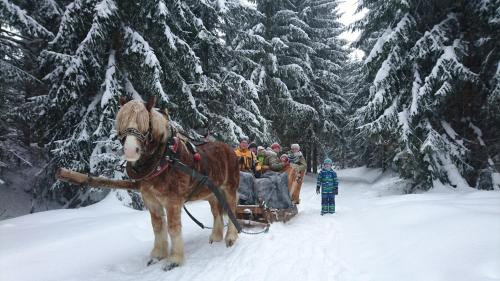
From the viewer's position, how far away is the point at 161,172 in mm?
4762

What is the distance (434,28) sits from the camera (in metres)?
12.2

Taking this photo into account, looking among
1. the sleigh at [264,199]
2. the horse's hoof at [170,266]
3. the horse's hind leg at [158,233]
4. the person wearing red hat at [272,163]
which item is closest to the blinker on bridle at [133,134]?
the horse's hind leg at [158,233]

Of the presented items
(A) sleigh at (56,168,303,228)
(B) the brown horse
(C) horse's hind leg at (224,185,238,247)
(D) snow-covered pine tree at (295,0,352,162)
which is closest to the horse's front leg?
(B) the brown horse

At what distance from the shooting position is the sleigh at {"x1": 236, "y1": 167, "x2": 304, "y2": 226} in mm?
7723

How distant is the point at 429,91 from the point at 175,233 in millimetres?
10127

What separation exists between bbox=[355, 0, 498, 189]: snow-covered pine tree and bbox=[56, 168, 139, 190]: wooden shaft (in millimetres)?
9516

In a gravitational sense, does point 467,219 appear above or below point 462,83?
below

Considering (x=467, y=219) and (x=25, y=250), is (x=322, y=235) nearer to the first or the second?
(x=467, y=219)

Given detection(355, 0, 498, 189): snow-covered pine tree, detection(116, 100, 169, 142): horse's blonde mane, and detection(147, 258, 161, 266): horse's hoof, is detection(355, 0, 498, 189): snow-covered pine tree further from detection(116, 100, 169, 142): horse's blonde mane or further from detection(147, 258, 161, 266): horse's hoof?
detection(116, 100, 169, 142): horse's blonde mane

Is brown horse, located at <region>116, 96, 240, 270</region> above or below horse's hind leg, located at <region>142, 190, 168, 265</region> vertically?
above

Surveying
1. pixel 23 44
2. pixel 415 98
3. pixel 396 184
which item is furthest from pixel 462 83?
pixel 23 44

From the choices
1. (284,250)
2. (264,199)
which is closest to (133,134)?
(284,250)

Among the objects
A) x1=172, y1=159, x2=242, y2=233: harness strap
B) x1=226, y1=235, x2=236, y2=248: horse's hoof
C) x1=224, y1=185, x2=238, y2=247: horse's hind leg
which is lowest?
x1=226, y1=235, x2=236, y2=248: horse's hoof

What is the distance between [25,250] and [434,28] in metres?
12.8
